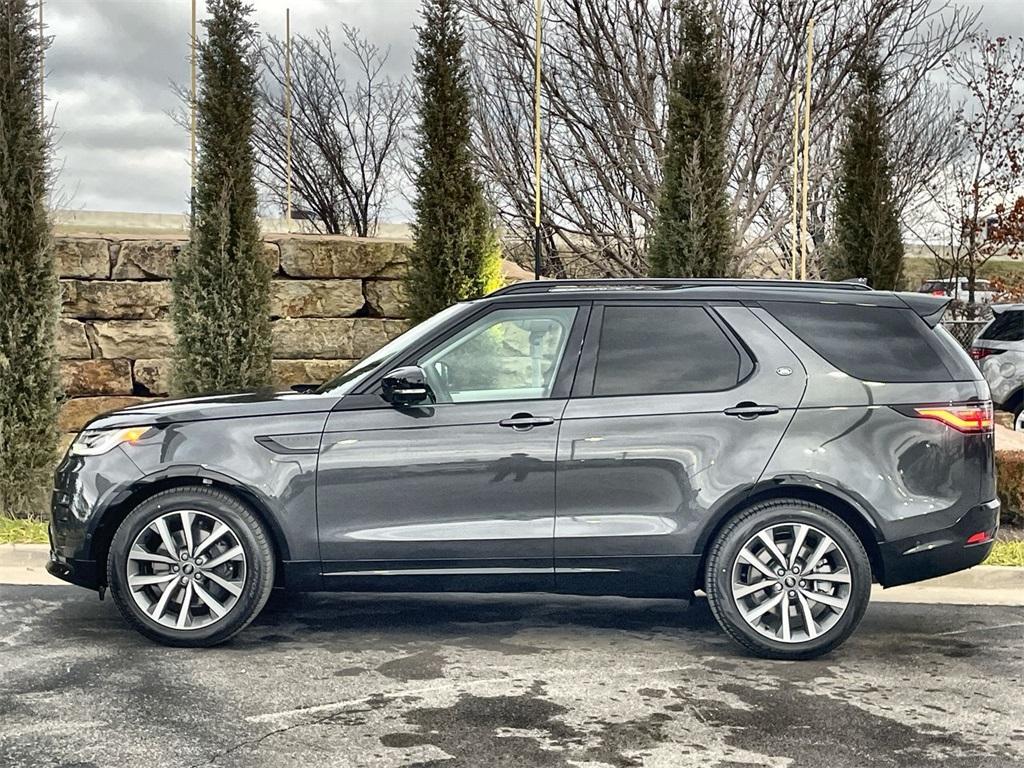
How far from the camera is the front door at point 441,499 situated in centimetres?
566

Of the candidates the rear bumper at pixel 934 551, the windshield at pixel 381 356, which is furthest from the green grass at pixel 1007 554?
the windshield at pixel 381 356

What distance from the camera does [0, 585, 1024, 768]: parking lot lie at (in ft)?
14.2

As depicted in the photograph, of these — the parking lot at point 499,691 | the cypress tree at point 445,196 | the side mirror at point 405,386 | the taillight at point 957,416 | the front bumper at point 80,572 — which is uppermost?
the cypress tree at point 445,196

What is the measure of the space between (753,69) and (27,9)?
35.2 ft

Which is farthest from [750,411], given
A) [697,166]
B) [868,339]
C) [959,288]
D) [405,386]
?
[959,288]

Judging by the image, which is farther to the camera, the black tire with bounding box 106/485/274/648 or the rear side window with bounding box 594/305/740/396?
the rear side window with bounding box 594/305/740/396

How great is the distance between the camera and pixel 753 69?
17656 millimetres

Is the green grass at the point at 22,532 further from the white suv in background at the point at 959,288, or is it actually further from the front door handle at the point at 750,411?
the white suv in background at the point at 959,288

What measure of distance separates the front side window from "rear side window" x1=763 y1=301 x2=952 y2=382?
1106mm

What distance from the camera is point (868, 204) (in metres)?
12.5

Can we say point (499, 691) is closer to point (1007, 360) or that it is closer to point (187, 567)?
point (187, 567)

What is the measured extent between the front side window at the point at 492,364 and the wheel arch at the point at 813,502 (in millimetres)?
1026

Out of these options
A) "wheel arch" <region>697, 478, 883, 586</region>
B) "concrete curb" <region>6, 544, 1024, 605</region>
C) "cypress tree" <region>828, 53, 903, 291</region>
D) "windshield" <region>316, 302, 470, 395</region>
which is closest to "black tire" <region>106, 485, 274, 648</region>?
"windshield" <region>316, 302, 470, 395</region>

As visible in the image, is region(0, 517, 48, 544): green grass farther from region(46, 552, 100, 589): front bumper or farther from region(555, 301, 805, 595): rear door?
region(555, 301, 805, 595): rear door
